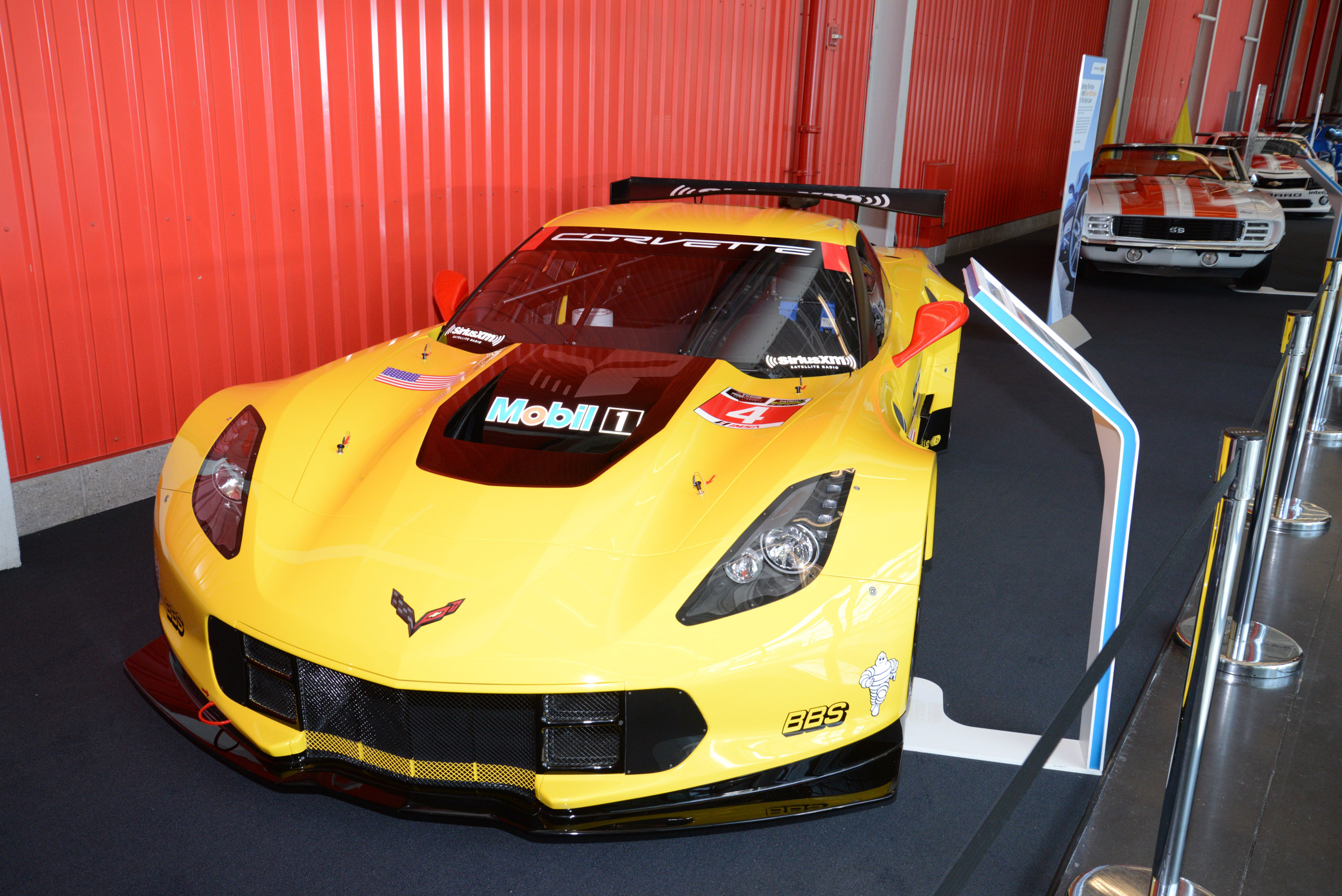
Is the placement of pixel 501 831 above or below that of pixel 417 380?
below

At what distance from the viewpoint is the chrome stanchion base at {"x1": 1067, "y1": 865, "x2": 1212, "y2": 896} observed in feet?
6.55

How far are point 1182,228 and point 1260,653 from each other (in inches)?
258

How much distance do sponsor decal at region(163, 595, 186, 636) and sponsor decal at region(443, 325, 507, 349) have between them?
109 cm

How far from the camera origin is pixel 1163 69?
17.5m

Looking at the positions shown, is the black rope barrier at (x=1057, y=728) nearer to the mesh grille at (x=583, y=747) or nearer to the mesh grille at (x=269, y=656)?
the mesh grille at (x=583, y=747)

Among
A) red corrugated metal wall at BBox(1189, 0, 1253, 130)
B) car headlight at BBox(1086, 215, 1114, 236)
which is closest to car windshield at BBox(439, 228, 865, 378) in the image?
car headlight at BBox(1086, 215, 1114, 236)

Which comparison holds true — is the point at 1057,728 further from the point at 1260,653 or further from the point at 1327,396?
the point at 1327,396

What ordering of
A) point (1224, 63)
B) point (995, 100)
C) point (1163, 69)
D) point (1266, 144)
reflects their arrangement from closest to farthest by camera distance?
point (995, 100) < point (1266, 144) < point (1163, 69) < point (1224, 63)

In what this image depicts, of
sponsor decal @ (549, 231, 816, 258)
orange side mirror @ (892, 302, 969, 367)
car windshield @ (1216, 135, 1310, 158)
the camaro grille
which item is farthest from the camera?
car windshield @ (1216, 135, 1310, 158)

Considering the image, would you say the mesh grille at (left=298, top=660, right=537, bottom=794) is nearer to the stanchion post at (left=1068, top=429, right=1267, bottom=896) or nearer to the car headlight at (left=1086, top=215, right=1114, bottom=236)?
the stanchion post at (left=1068, top=429, right=1267, bottom=896)

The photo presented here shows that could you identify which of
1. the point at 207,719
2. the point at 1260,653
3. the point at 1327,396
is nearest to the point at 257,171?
the point at 207,719

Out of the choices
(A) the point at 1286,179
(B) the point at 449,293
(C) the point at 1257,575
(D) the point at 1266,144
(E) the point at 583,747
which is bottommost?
(C) the point at 1257,575

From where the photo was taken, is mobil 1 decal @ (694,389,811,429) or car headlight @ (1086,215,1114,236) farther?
car headlight @ (1086,215,1114,236)

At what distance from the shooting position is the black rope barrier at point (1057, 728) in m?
1.08
